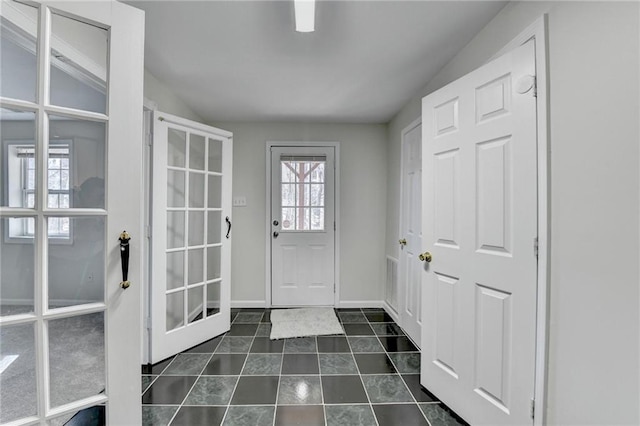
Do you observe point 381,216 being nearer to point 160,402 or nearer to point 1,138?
point 160,402

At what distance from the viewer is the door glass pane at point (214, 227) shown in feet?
8.29

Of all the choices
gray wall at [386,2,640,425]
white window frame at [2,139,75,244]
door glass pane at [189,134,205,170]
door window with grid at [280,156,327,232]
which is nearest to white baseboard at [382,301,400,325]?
door window with grid at [280,156,327,232]

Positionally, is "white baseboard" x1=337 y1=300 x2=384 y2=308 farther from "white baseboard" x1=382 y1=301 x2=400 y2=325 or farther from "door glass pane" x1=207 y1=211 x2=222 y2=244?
"door glass pane" x1=207 y1=211 x2=222 y2=244

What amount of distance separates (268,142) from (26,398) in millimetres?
2873

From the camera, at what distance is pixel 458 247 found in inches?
62.3

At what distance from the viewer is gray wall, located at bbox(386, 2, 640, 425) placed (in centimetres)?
90

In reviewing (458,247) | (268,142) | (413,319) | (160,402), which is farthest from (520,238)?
(268,142)

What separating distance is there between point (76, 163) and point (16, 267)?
0.43m

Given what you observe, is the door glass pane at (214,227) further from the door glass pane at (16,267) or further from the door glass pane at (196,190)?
the door glass pane at (16,267)

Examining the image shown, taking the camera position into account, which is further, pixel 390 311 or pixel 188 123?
pixel 390 311

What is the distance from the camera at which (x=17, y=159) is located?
977 millimetres

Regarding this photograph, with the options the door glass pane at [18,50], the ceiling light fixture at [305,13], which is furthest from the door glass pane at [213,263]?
the ceiling light fixture at [305,13]

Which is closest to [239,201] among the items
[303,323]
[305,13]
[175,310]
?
[175,310]

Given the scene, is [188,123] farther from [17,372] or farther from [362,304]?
[362,304]
